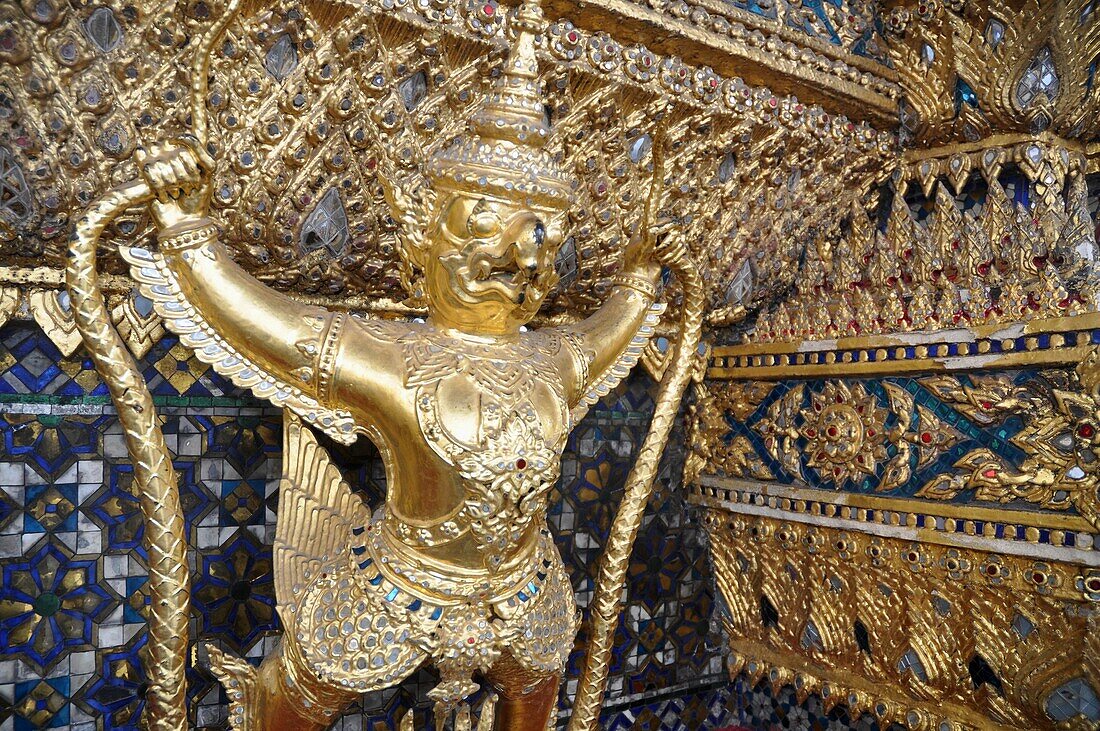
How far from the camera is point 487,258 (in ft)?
4.16

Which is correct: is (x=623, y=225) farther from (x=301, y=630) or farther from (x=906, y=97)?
(x=301, y=630)

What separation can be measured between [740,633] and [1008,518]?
0.86m

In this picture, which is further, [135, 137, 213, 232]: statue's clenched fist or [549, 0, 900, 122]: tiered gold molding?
[549, 0, 900, 122]: tiered gold molding

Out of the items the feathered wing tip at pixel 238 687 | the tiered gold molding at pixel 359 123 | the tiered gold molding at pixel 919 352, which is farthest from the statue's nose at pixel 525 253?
the tiered gold molding at pixel 919 352

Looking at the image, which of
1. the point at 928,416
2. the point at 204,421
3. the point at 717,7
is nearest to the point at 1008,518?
the point at 928,416

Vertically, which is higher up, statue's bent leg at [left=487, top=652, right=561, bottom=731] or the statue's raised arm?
the statue's raised arm

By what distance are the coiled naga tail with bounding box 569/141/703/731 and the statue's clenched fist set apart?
837 mm

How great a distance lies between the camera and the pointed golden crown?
1275 millimetres

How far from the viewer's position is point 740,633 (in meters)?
2.30

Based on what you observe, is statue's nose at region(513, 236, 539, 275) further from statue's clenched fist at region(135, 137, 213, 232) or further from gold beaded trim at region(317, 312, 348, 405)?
statue's clenched fist at region(135, 137, 213, 232)

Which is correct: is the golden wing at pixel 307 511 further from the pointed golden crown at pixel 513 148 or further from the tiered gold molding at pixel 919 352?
the tiered gold molding at pixel 919 352

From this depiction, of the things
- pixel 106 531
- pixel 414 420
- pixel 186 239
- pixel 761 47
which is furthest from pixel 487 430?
pixel 761 47

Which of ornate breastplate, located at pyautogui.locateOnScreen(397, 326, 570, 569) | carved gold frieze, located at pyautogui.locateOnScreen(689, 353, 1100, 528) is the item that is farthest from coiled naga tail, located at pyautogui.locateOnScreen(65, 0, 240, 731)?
carved gold frieze, located at pyautogui.locateOnScreen(689, 353, 1100, 528)

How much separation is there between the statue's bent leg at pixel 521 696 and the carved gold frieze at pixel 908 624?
87 cm
